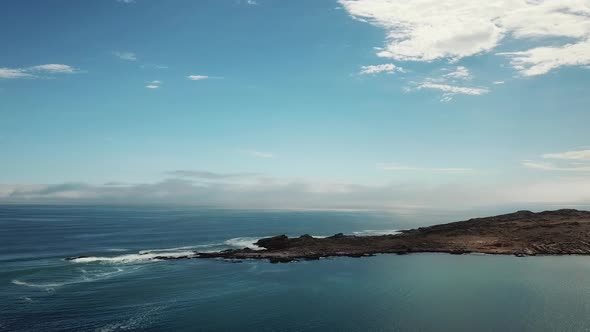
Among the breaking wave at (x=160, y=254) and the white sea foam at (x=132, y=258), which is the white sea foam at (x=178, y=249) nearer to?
the breaking wave at (x=160, y=254)

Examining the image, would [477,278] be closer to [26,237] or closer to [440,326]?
[440,326]

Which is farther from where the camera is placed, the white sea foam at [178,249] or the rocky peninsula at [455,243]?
the white sea foam at [178,249]

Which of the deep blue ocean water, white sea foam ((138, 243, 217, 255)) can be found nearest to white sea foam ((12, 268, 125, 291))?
the deep blue ocean water

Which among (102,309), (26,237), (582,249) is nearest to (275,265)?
(102,309)

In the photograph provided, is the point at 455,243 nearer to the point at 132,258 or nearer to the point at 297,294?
the point at 297,294

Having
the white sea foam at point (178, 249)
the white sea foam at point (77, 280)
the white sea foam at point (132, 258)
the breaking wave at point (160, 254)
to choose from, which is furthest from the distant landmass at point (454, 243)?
the white sea foam at point (77, 280)

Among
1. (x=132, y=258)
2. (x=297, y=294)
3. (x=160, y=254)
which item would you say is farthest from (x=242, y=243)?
(x=297, y=294)
